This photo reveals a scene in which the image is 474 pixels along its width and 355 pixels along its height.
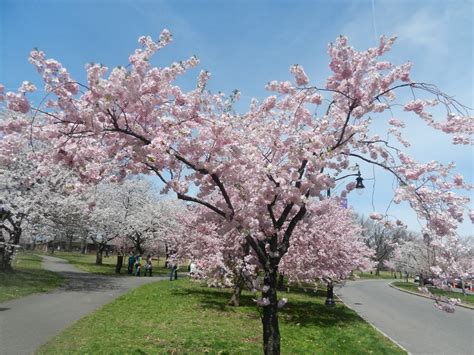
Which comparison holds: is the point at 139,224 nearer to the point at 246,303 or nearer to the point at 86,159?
the point at 246,303

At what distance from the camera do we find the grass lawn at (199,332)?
25.0ft

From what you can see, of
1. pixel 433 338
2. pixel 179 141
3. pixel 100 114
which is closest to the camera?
pixel 100 114

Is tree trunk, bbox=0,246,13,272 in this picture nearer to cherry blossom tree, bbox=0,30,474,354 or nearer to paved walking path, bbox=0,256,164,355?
paved walking path, bbox=0,256,164,355

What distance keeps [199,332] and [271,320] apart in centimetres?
427

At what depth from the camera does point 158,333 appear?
9016 millimetres

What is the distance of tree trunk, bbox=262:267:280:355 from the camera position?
18.7ft

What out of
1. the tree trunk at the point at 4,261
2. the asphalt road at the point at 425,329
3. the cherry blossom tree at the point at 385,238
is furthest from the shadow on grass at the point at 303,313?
the tree trunk at the point at 4,261

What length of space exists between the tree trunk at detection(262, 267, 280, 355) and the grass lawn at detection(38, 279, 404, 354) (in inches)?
78.1

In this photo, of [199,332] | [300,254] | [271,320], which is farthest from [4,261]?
[271,320]

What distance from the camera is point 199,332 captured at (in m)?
9.43

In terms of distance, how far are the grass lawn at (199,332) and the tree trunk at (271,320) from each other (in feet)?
6.51

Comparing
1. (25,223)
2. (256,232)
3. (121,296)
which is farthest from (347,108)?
(25,223)

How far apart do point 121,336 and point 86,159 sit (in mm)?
4711

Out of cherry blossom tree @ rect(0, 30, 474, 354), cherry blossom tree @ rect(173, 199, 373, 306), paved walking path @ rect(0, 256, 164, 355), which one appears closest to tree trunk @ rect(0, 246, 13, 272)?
paved walking path @ rect(0, 256, 164, 355)
